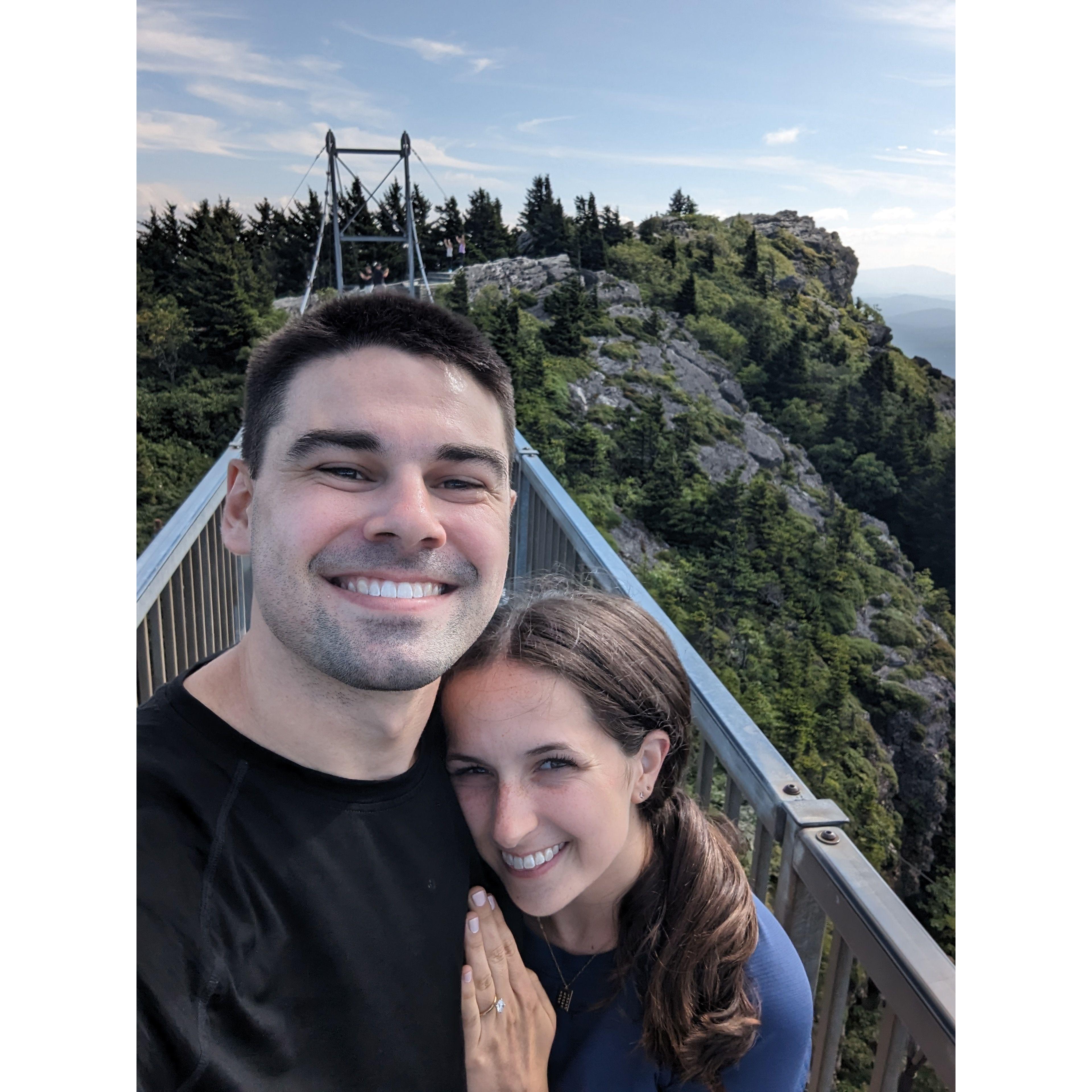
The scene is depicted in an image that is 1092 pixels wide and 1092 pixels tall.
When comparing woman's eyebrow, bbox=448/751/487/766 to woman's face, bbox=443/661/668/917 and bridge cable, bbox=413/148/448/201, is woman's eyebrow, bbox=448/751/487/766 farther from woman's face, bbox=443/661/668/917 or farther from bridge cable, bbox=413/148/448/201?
bridge cable, bbox=413/148/448/201

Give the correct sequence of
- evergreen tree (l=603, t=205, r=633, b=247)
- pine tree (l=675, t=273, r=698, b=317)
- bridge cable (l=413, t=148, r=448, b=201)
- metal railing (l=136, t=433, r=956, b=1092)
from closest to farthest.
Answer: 1. metal railing (l=136, t=433, r=956, b=1092)
2. bridge cable (l=413, t=148, r=448, b=201)
3. evergreen tree (l=603, t=205, r=633, b=247)
4. pine tree (l=675, t=273, r=698, b=317)

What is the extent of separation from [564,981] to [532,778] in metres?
0.27

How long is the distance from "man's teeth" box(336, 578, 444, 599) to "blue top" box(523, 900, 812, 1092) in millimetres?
518

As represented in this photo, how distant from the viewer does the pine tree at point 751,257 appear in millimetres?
1740

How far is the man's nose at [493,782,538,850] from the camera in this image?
0.81 m

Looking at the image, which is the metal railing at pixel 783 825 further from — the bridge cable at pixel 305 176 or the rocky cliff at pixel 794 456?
the bridge cable at pixel 305 176

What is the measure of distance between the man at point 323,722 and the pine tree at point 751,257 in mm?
1186

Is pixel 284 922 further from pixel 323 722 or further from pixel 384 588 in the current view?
pixel 384 588

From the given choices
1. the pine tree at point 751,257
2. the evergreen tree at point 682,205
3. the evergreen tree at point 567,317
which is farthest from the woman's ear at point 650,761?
the pine tree at point 751,257

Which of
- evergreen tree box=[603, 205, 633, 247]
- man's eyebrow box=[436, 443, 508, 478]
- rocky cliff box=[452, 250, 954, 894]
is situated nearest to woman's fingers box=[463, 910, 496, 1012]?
man's eyebrow box=[436, 443, 508, 478]

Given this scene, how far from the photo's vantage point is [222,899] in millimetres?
648

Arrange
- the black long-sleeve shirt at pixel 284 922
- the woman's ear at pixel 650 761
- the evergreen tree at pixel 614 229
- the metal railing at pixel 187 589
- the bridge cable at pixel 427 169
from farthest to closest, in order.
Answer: the evergreen tree at pixel 614 229 < the metal railing at pixel 187 589 < the bridge cable at pixel 427 169 < the woman's ear at pixel 650 761 < the black long-sleeve shirt at pixel 284 922
